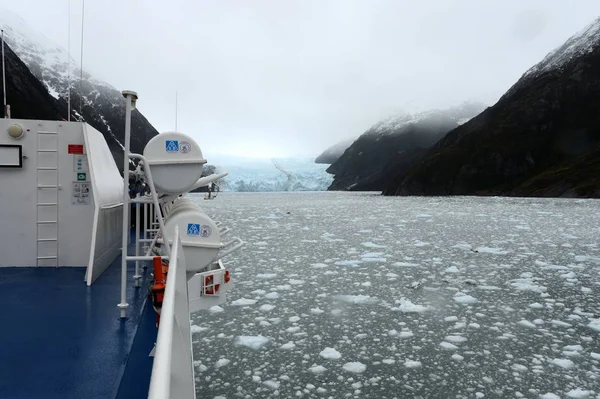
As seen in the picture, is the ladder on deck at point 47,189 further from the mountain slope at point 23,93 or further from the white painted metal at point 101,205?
the mountain slope at point 23,93

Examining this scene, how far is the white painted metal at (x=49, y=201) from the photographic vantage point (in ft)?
20.4

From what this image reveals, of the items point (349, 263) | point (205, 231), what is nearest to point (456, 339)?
point (205, 231)

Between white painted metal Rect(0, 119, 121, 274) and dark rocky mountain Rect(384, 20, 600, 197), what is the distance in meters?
88.1

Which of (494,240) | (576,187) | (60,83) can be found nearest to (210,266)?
(494,240)

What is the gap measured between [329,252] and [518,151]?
97312mm

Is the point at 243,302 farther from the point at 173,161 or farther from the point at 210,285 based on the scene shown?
the point at 173,161

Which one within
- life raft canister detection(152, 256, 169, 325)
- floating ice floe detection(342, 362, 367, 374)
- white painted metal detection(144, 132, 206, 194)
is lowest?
floating ice floe detection(342, 362, 367, 374)

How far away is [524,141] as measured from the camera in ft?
320

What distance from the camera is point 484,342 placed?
5172mm

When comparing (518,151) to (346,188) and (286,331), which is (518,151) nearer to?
(346,188)

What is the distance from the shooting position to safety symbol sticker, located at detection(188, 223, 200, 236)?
436cm

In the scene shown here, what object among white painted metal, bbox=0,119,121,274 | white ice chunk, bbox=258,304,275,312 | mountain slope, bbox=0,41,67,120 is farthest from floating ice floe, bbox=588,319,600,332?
mountain slope, bbox=0,41,67,120

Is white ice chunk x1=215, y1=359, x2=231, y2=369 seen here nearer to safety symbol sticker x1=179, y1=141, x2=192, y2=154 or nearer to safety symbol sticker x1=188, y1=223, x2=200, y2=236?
safety symbol sticker x1=188, y1=223, x2=200, y2=236

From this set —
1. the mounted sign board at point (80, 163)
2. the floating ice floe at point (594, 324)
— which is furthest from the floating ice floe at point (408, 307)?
the mounted sign board at point (80, 163)
